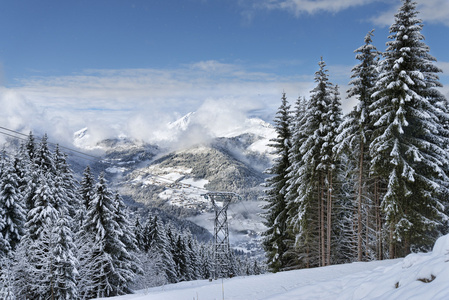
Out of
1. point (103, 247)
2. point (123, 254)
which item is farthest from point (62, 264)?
point (123, 254)

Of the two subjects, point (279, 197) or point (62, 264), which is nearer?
point (62, 264)

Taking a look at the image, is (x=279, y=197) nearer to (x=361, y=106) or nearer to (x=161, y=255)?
(x=361, y=106)

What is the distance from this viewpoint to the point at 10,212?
2312cm

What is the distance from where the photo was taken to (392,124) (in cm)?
1535

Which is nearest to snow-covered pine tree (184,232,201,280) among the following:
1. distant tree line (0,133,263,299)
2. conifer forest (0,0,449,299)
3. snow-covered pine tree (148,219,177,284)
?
snow-covered pine tree (148,219,177,284)

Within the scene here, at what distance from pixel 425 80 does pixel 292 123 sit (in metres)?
10.5

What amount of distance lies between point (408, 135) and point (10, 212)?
28530 millimetres

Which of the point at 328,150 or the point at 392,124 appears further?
the point at 328,150

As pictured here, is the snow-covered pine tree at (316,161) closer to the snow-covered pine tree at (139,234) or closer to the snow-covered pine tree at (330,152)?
the snow-covered pine tree at (330,152)

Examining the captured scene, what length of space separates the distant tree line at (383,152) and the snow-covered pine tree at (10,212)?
20.5 metres

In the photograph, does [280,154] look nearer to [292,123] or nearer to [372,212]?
[292,123]

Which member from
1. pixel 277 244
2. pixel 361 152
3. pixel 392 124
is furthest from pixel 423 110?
pixel 277 244

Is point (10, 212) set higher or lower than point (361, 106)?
lower

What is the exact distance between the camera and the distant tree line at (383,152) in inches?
604
